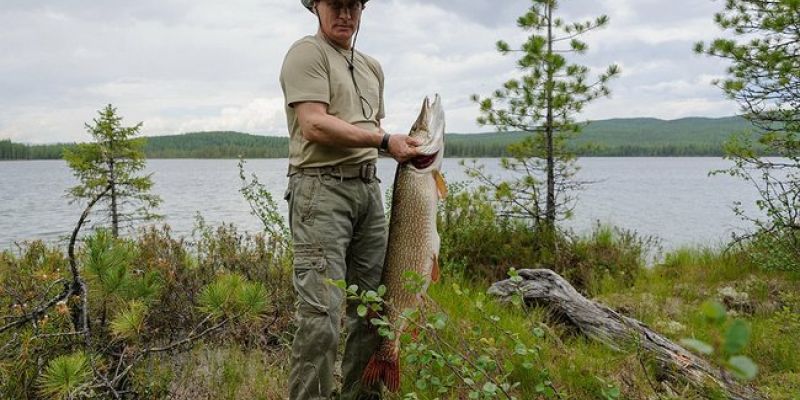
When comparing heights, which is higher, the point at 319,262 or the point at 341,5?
the point at 341,5

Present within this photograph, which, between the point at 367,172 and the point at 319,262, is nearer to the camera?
the point at 319,262

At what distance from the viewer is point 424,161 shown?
151 inches

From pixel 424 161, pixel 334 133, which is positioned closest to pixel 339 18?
pixel 334 133

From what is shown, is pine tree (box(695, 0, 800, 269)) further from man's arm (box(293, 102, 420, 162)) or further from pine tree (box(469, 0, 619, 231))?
man's arm (box(293, 102, 420, 162))

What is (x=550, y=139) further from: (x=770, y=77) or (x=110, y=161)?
(x=110, y=161)

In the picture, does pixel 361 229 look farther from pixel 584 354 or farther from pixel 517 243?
pixel 517 243

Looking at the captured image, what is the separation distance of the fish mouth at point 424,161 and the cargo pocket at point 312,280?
78cm

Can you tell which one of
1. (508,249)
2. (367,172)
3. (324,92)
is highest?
(324,92)

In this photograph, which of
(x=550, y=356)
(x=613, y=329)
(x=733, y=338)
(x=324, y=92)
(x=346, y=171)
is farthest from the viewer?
(x=613, y=329)

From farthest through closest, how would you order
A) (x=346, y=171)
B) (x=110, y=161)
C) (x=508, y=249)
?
(x=110, y=161) → (x=508, y=249) → (x=346, y=171)

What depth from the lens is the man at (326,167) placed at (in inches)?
144

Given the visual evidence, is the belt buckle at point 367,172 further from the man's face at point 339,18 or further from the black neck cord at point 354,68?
the man's face at point 339,18

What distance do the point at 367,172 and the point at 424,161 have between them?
0.40 metres

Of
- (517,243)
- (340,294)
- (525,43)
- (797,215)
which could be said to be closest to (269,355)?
(340,294)
